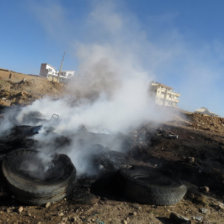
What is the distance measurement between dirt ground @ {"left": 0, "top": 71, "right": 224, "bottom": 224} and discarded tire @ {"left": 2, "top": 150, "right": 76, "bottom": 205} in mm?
182

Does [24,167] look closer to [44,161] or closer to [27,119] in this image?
[44,161]

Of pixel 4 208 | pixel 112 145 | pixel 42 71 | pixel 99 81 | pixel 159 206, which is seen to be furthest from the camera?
pixel 42 71

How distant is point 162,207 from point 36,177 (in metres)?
2.66

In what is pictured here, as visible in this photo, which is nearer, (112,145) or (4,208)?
(4,208)

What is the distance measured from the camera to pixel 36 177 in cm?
422

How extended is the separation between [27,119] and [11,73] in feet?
76.6

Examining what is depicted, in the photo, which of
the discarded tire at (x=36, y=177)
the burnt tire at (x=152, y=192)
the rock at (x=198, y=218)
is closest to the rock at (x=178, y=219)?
the rock at (x=198, y=218)

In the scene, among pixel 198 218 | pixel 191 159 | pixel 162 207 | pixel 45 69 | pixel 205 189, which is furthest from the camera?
pixel 45 69

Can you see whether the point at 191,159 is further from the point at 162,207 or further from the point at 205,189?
the point at 162,207

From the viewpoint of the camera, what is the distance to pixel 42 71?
57.3 m

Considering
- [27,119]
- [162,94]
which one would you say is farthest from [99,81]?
[162,94]

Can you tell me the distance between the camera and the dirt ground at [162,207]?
3.46m

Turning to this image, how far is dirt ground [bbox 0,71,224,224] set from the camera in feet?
11.3

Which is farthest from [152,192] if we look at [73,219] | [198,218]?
[73,219]
